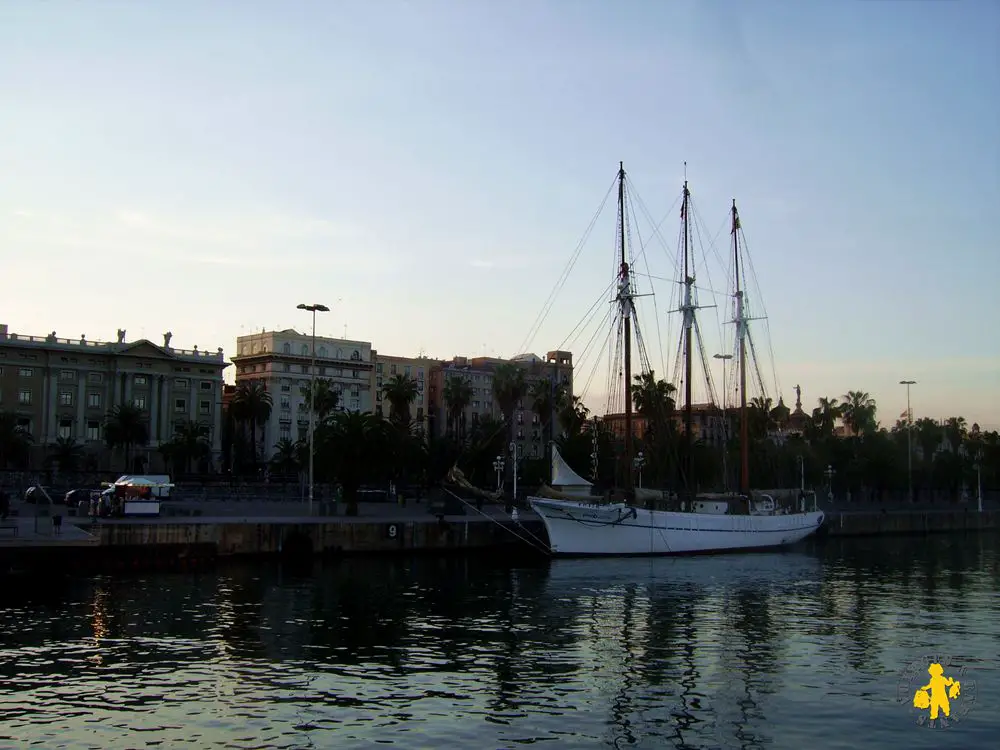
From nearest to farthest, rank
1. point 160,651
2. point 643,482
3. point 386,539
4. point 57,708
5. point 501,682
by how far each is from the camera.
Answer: point 57,708 → point 501,682 → point 160,651 → point 386,539 → point 643,482

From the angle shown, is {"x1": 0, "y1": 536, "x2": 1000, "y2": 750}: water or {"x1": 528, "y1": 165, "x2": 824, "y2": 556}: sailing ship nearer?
{"x1": 0, "y1": 536, "x2": 1000, "y2": 750}: water

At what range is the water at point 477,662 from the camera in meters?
23.5

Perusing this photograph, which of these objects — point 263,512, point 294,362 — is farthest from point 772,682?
point 294,362

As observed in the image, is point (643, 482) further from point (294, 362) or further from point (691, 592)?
point (691, 592)

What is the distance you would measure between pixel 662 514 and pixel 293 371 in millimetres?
101846

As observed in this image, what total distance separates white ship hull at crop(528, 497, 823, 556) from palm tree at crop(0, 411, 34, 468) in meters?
75.1

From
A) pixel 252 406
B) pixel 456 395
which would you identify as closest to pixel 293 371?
pixel 252 406

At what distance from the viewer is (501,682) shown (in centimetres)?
2841

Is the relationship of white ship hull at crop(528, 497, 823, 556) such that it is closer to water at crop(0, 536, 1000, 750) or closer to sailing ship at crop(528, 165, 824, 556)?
sailing ship at crop(528, 165, 824, 556)

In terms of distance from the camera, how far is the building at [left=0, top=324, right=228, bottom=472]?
13138 centimetres

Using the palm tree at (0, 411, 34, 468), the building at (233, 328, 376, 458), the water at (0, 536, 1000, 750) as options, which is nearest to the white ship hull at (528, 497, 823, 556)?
the water at (0, 536, 1000, 750)

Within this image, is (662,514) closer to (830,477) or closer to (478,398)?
(830,477)

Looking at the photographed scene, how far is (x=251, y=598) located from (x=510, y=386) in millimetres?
101302

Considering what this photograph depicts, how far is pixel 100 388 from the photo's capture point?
138250 millimetres
